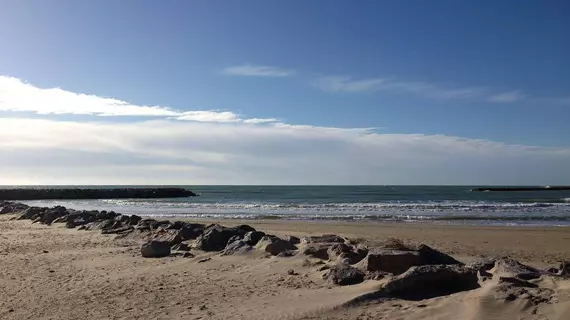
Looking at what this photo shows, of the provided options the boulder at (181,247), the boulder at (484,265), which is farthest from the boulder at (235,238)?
the boulder at (484,265)

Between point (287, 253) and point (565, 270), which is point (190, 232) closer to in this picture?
point (287, 253)

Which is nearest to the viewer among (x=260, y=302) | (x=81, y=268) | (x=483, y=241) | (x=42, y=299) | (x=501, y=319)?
(x=501, y=319)

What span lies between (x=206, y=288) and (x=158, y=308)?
3.64ft

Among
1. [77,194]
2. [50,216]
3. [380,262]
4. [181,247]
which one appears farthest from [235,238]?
[77,194]

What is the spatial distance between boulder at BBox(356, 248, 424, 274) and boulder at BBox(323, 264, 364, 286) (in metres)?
0.22

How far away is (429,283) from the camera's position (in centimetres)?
637

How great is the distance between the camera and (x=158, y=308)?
656 centimetres

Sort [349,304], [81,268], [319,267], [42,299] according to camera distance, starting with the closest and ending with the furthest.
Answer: [349,304]
[42,299]
[319,267]
[81,268]

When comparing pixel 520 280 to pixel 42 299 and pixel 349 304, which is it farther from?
pixel 42 299

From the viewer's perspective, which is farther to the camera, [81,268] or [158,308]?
[81,268]

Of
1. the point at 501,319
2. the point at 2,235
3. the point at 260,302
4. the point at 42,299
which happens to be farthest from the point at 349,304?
the point at 2,235

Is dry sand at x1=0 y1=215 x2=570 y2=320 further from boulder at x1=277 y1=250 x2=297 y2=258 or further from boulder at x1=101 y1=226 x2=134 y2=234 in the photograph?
boulder at x1=101 y1=226 x2=134 y2=234

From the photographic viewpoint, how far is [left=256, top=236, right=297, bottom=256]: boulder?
993 centimetres

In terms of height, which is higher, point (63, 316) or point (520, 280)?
point (520, 280)
